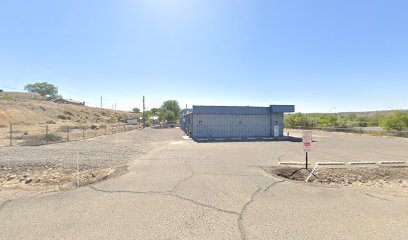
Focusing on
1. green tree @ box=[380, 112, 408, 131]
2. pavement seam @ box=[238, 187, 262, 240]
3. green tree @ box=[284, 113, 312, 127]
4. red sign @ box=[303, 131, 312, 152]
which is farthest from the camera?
green tree @ box=[284, 113, 312, 127]

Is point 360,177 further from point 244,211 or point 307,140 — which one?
point 244,211

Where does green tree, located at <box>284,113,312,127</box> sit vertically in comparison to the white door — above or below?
above

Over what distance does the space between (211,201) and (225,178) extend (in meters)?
2.63

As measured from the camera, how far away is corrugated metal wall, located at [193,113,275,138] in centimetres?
2878

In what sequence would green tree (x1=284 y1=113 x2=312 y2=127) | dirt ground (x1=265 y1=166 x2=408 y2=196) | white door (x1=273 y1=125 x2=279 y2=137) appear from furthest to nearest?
green tree (x1=284 y1=113 x2=312 y2=127)
white door (x1=273 y1=125 x2=279 y2=137)
dirt ground (x1=265 y1=166 x2=408 y2=196)

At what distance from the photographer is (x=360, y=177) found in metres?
9.69

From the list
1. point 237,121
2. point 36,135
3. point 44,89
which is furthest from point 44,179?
point 44,89

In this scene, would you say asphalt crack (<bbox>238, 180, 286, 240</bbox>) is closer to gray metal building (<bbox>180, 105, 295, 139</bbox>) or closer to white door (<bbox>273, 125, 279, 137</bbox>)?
gray metal building (<bbox>180, 105, 295, 139</bbox>)

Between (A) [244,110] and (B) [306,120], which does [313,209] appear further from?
(B) [306,120]

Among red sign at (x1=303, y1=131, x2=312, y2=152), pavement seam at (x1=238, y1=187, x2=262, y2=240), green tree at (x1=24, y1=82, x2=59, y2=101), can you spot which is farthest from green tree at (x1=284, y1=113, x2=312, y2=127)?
green tree at (x1=24, y1=82, x2=59, y2=101)

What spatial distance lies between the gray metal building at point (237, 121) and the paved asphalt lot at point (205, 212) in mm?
20275

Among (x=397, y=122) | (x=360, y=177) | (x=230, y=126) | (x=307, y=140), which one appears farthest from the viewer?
(x=397, y=122)

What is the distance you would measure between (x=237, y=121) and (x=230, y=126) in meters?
1.09

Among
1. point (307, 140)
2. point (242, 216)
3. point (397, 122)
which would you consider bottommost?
point (242, 216)
